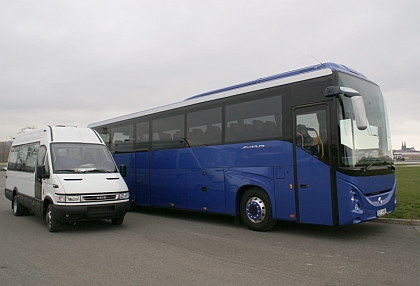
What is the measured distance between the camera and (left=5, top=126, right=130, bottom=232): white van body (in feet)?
31.0

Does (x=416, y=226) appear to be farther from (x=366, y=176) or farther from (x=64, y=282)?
(x=64, y=282)

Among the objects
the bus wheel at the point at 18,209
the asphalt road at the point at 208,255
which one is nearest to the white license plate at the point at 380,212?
the asphalt road at the point at 208,255

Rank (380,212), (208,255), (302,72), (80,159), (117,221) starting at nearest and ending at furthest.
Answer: (208,255) → (380,212) → (302,72) → (80,159) → (117,221)

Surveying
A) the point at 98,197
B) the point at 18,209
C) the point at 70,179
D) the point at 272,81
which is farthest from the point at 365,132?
the point at 18,209

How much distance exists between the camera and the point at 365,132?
27.5 feet

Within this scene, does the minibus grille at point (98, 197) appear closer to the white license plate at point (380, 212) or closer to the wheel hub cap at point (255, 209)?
the wheel hub cap at point (255, 209)

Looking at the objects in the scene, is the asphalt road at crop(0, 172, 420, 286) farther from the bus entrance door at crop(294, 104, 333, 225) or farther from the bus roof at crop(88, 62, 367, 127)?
the bus roof at crop(88, 62, 367, 127)

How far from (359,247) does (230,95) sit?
16.6 ft

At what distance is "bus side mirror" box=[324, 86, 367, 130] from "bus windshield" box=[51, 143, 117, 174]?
6.21 metres

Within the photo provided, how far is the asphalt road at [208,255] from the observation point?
18.5 ft

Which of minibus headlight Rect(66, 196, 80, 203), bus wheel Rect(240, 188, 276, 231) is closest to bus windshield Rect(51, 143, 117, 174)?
minibus headlight Rect(66, 196, 80, 203)

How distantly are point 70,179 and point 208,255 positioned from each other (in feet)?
14.7

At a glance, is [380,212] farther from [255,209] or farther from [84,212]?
[84,212]

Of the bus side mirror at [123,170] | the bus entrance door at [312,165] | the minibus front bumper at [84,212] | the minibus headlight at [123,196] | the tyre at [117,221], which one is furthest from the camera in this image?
the bus side mirror at [123,170]
